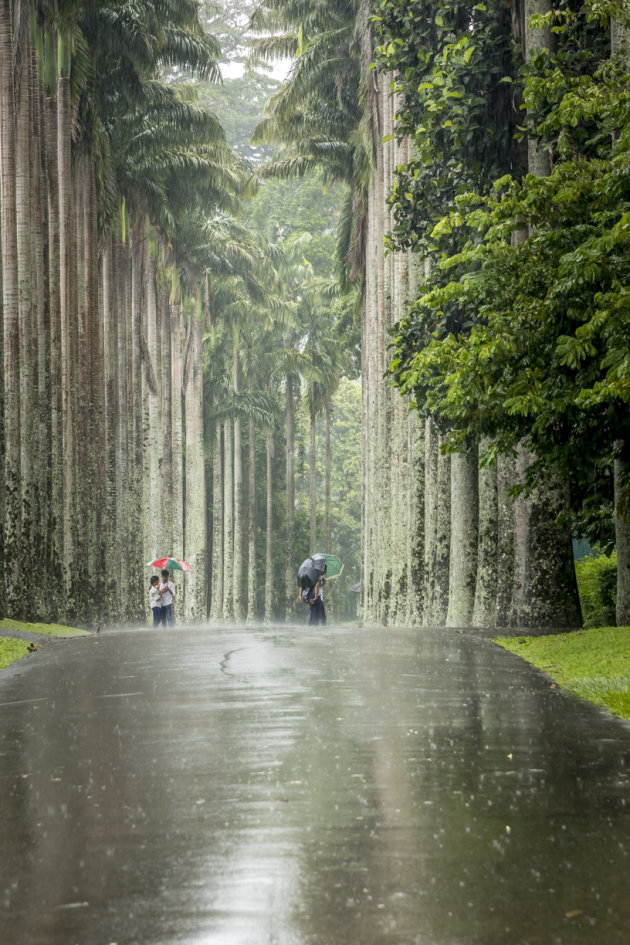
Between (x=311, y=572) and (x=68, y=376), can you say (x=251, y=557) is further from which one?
(x=311, y=572)

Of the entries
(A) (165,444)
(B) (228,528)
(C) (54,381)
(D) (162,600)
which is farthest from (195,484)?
(D) (162,600)

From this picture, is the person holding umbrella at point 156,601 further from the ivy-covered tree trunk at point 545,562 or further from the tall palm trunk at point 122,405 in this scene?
the tall palm trunk at point 122,405

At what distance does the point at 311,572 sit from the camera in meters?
24.8

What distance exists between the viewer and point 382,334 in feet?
120

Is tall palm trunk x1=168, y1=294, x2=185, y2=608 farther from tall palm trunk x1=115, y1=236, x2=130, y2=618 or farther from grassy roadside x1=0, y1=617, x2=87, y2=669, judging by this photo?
grassy roadside x1=0, y1=617, x2=87, y2=669

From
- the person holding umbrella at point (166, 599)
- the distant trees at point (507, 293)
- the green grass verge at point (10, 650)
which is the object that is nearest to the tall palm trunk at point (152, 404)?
the distant trees at point (507, 293)

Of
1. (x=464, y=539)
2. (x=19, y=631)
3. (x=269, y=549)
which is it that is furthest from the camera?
(x=269, y=549)

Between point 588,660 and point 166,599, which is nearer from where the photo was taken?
point 588,660

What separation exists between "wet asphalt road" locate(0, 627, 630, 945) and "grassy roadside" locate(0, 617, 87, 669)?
5378 millimetres

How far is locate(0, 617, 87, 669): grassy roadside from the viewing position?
55.0 feet

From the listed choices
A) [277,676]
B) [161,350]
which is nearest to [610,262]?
[277,676]

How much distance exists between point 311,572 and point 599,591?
19.1 feet

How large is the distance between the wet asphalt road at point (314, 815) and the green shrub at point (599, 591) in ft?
30.6

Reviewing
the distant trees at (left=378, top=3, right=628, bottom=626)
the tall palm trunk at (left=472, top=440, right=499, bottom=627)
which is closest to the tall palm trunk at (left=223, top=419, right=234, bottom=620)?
the tall palm trunk at (left=472, top=440, right=499, bottom=627)
